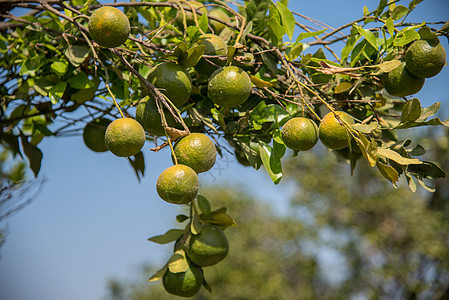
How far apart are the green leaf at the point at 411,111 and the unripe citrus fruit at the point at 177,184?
1.28ft

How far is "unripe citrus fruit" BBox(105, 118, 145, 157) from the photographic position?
28.3 inches

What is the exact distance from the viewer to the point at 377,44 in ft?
2.85

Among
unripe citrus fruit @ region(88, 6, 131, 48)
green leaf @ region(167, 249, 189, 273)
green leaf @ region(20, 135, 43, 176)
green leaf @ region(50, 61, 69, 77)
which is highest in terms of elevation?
unripe citrus fruit @ region(88, 6, 131, 48)

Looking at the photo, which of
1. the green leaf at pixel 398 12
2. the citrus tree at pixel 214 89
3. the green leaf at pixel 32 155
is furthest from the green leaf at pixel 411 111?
the green leaf at pixel 32 155

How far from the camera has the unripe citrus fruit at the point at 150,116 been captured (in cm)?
79

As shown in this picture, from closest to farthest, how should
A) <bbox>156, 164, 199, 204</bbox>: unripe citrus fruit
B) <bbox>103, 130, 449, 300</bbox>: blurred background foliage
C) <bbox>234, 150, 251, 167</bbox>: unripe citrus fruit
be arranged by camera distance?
<bbox>156, 164, 199, 204</bbox>: unripe citrus fruit < <bbox>234, 150, 251, 167</bbox>: unripe citrus fruit < <bbox>103, 130, 449, 300</bbox>: blurred background foliage

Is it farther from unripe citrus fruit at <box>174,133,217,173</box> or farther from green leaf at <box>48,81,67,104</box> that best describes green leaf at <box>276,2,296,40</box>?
green leaf at <box>48,81,67,104</box>

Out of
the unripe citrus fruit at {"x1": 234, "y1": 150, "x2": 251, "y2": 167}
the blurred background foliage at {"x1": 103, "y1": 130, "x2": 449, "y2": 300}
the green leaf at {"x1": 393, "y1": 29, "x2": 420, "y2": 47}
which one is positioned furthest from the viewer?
the blurred background foliage at {"x1": 103, "y1": 130, "x2": 449, "y2": 300}

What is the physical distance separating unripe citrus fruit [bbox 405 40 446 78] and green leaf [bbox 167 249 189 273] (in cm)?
59

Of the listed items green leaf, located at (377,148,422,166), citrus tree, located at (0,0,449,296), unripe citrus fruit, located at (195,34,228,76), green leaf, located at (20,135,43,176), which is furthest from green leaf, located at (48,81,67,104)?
green leaf, located at (377,148,422,166)

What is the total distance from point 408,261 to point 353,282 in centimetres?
93

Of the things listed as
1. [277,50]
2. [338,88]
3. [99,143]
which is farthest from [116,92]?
[338,88]

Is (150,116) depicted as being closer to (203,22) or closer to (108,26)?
(108,26)

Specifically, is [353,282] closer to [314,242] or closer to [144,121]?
[314,242]
